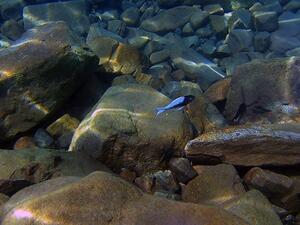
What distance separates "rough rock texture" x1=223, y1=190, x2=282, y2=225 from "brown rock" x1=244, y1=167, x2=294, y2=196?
1.35 feet

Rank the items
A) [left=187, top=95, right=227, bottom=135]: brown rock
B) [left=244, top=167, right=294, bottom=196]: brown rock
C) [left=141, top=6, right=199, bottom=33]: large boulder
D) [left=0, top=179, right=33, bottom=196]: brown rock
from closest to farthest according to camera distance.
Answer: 1. [left=0, top=179, right=33, bottom=196]: brown rock
2. [left=244, top=167, right=294, bottom=196]: brown rock
3. [left=187, top=95, right=227, bottom=135]: brown rock
4. [left=141, top=6, right=199, bottom=33]: large boulder

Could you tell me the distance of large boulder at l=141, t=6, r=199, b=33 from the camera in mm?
7969

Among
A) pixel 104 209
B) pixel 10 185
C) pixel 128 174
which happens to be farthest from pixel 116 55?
pixel 104 209

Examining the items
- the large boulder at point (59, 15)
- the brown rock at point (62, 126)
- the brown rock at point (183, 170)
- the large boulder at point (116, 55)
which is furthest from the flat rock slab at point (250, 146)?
the large boulder at point (59, 15)

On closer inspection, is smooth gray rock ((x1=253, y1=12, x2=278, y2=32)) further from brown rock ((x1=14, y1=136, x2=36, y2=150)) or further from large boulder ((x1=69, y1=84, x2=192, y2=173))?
brown rock ((x1=14, y1=136, x2=36, y2=150))

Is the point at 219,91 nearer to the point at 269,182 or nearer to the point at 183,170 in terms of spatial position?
the point at 183,170

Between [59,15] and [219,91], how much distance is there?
442 cm

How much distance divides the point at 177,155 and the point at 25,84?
7.07 feet

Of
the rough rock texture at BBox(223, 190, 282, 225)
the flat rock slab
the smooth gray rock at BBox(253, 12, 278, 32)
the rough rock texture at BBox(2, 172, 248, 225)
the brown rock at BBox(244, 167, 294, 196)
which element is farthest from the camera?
the smooth gray rock at BBox(253, 12, 278, 32)

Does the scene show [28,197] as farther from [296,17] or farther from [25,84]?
[296,17]

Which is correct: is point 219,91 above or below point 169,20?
below

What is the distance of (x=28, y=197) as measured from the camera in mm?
2672

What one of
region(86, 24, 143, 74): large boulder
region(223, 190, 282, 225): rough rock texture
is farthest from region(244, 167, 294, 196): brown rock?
region(86, 24, 143, 74): large boulder

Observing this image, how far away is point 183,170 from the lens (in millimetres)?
3826
